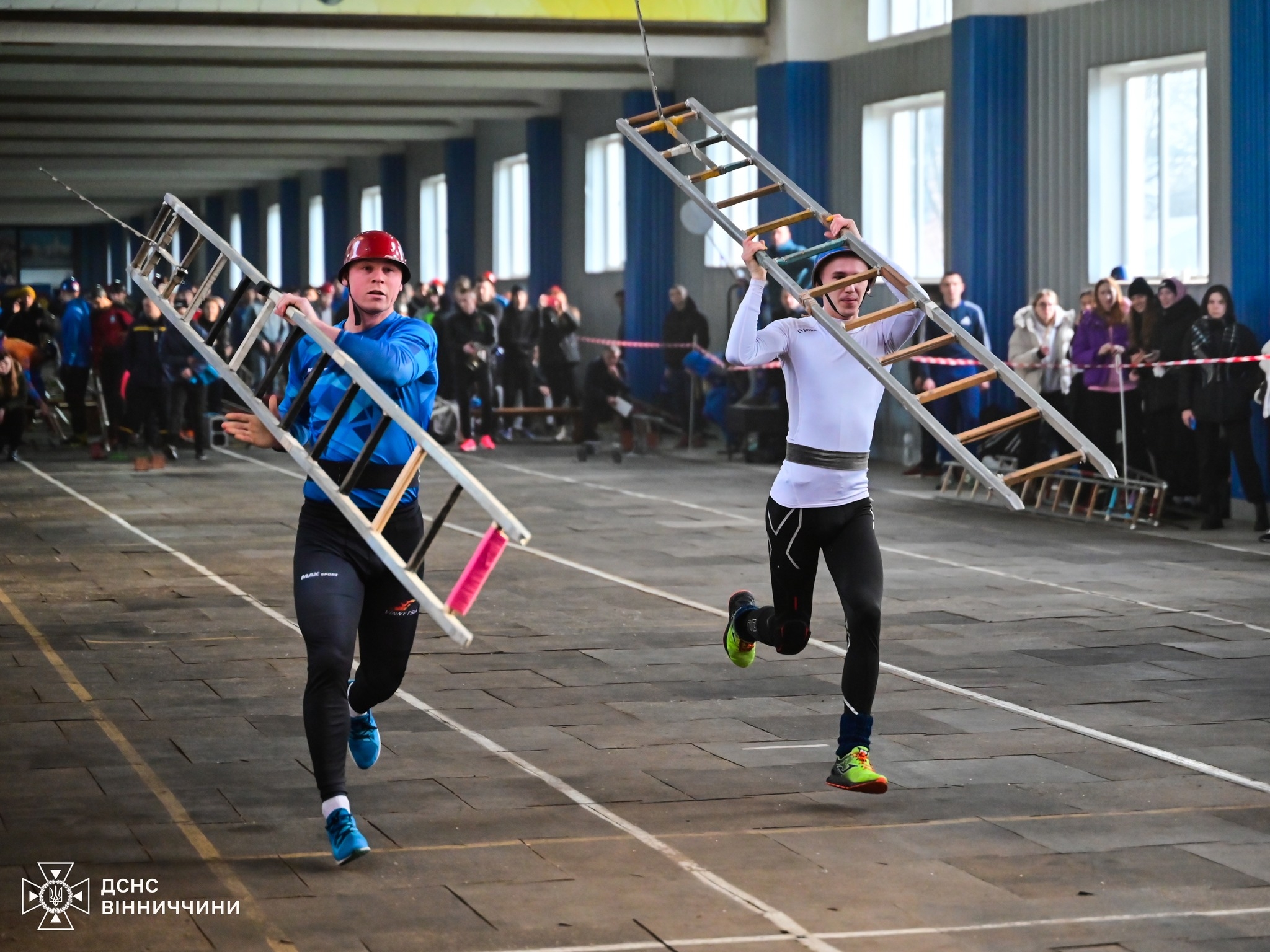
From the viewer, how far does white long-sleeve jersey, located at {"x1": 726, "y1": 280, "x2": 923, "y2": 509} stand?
6938 millimetres

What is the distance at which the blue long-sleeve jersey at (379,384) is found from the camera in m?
5.86

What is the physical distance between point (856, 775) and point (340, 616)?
195cm

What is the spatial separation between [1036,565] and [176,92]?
20481 millimetres

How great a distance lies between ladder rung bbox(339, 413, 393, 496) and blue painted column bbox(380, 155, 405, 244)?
3375 centimetres

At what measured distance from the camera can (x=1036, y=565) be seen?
12891 mm

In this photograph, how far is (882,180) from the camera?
2269cm

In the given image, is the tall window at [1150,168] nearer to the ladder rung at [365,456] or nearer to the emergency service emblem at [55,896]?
the ladder rung at [365,456]

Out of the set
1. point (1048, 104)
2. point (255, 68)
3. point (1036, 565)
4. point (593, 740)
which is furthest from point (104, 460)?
point (593, 740)

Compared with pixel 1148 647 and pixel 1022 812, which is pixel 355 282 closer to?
pixel 1022 812

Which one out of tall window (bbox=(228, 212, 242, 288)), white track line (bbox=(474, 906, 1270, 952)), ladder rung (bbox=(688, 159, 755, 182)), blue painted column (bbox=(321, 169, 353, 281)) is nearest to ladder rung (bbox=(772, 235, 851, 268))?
ladder rung (bbox=(688, 159, 755, 182))

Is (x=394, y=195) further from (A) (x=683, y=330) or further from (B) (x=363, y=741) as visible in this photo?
(B) (x=363, y=741)

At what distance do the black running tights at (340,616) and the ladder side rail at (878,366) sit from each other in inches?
58.3

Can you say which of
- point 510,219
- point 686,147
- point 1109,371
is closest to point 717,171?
point 686,147

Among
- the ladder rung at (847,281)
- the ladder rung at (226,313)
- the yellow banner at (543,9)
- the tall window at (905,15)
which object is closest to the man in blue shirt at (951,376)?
the tall window at (905,15)
